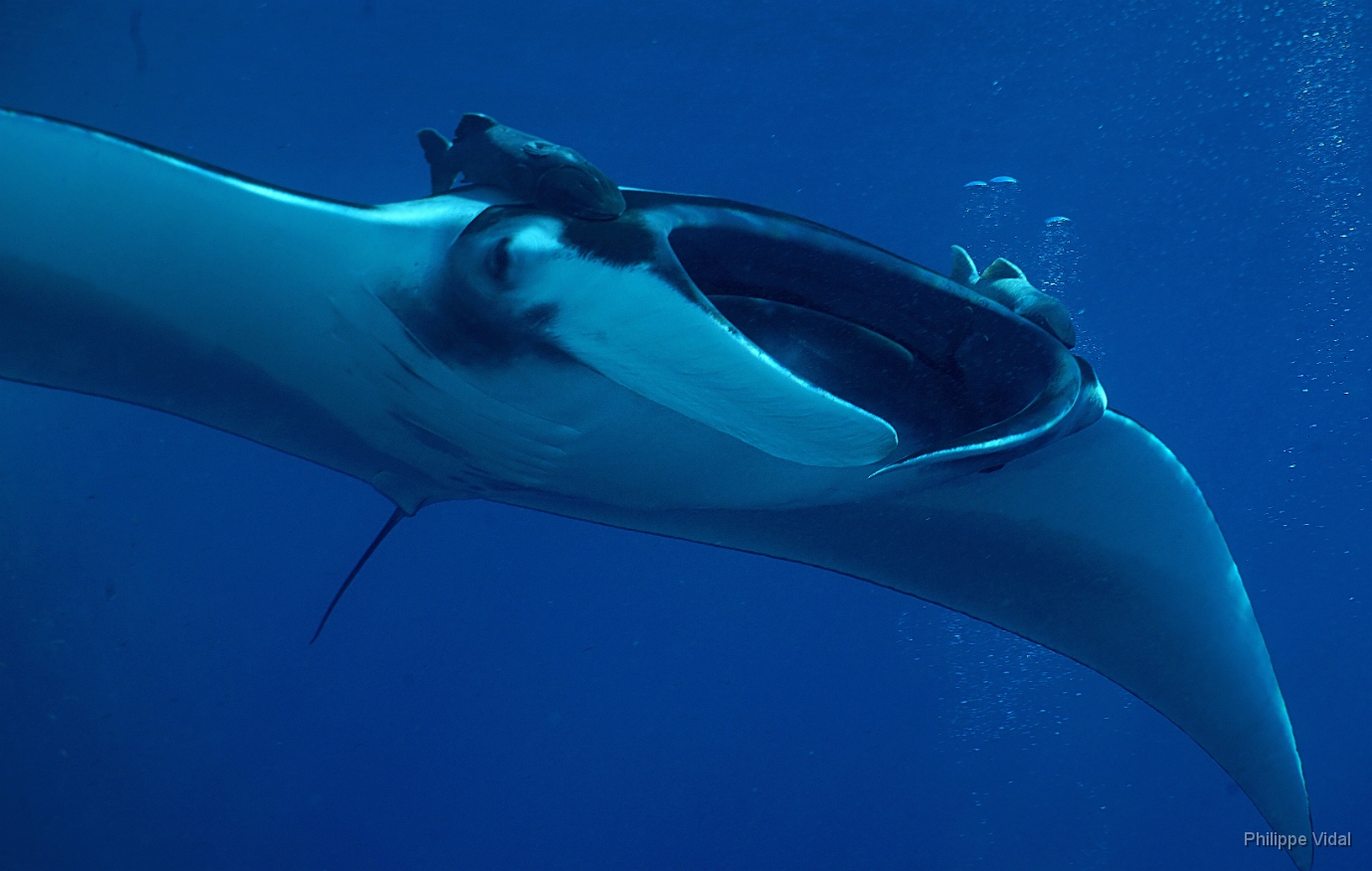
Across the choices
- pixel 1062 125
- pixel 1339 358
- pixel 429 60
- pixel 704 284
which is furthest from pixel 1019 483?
pixel 1339 358

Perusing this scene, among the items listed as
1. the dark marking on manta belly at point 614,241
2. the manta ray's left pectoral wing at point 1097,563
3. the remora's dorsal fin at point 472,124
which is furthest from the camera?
the manta ray's left pectoral wing at point 1097,563

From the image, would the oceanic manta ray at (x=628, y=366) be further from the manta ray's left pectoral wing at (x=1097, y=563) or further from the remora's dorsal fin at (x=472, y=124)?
the remora's dorsal fin at (x=472, y=124)

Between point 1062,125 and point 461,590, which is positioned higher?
point 1062,125

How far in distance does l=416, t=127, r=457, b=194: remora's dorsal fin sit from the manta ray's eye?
0.50 m

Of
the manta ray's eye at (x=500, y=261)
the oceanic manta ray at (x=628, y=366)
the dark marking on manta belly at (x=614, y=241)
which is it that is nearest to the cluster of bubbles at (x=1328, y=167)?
the oceanic manta ray at (x=628, y=366)

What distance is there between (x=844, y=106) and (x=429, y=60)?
16.5 feet

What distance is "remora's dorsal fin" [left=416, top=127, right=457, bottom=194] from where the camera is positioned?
56.8 inches

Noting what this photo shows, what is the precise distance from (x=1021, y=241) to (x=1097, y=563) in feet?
46.8

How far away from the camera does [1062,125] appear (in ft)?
35.1

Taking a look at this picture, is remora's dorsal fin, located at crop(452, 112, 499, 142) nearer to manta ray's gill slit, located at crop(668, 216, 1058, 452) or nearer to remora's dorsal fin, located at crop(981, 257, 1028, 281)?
manta ray's gill slit, located at crop(668, 216, 1058, 452)

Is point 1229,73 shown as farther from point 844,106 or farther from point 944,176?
point 844,106

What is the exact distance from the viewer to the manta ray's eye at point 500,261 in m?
0.98

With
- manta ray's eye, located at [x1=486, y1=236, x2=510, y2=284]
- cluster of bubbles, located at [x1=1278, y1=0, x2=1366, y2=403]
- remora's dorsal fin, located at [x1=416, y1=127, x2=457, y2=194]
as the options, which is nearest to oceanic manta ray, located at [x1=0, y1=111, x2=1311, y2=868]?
manta ray's eye, located at [x1=486, y1=236, x2=510, y2=284]

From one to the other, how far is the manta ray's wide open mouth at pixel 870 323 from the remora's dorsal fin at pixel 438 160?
0.54 m
